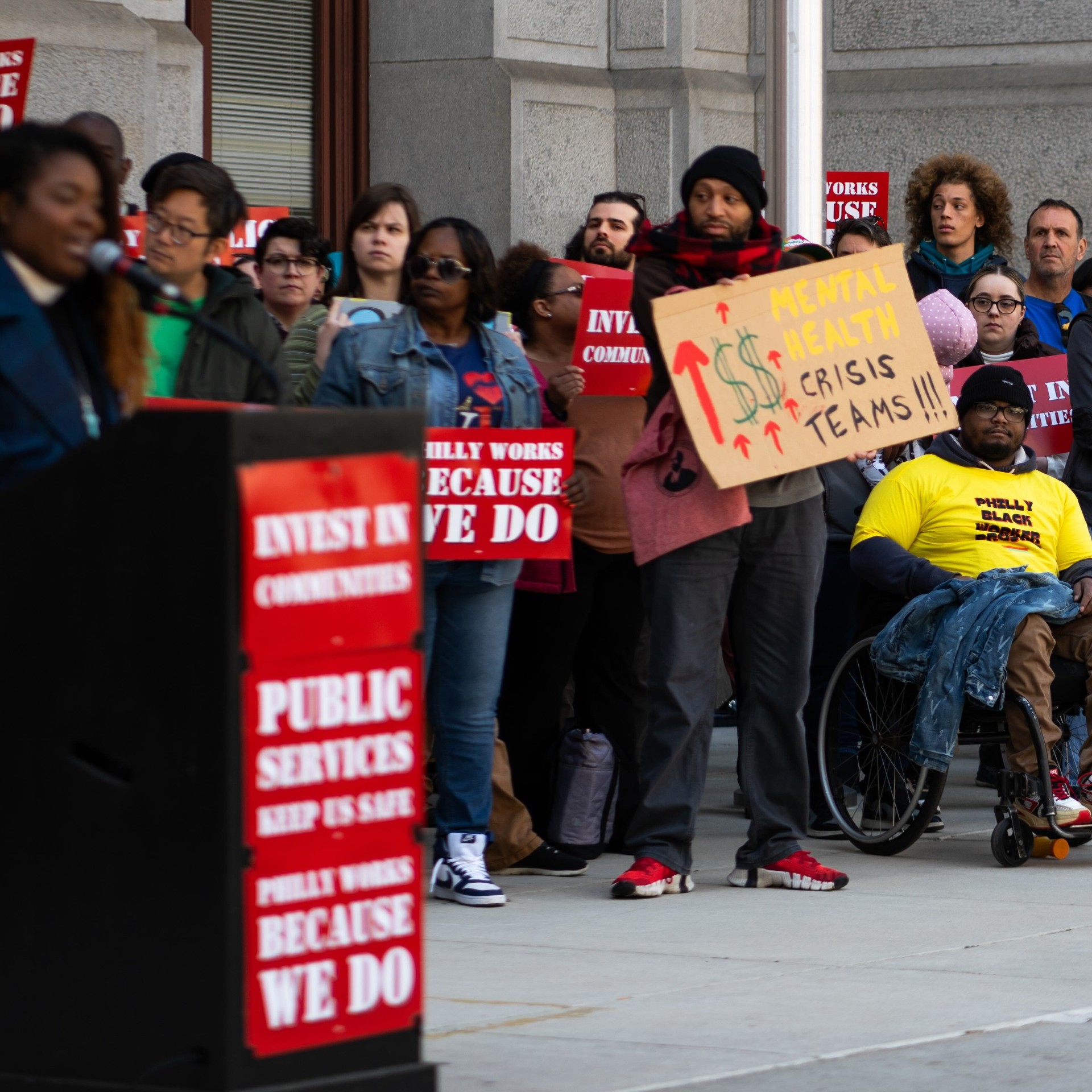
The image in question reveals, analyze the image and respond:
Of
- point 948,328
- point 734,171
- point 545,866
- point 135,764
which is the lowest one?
point 545,866

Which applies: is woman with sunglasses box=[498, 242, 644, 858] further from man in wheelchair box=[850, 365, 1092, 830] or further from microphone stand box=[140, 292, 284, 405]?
microphone stand box=[140, 292, 284, 405]

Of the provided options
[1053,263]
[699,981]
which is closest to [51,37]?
[1053,263]

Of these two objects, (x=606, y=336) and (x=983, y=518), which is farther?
(x=983, y=518)

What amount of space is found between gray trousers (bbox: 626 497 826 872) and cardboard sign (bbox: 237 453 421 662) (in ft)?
10.3

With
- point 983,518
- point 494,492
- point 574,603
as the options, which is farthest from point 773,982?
point 983,518

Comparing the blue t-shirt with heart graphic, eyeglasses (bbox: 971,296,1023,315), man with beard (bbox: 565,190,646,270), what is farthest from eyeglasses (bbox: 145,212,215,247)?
eyeglasses (bbox: 971,296,1023,315)

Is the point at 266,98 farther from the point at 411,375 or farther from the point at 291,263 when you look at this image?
the point at 411,375

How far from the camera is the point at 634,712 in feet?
24.2

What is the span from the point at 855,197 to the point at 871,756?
5370mm

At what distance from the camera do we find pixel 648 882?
6520mm

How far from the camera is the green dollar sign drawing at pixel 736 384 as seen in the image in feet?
21.2

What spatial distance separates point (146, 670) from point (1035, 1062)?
2.10m

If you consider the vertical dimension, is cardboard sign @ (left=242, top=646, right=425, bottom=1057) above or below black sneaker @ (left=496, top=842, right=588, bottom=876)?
above

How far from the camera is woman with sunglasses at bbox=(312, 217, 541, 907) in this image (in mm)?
6262
